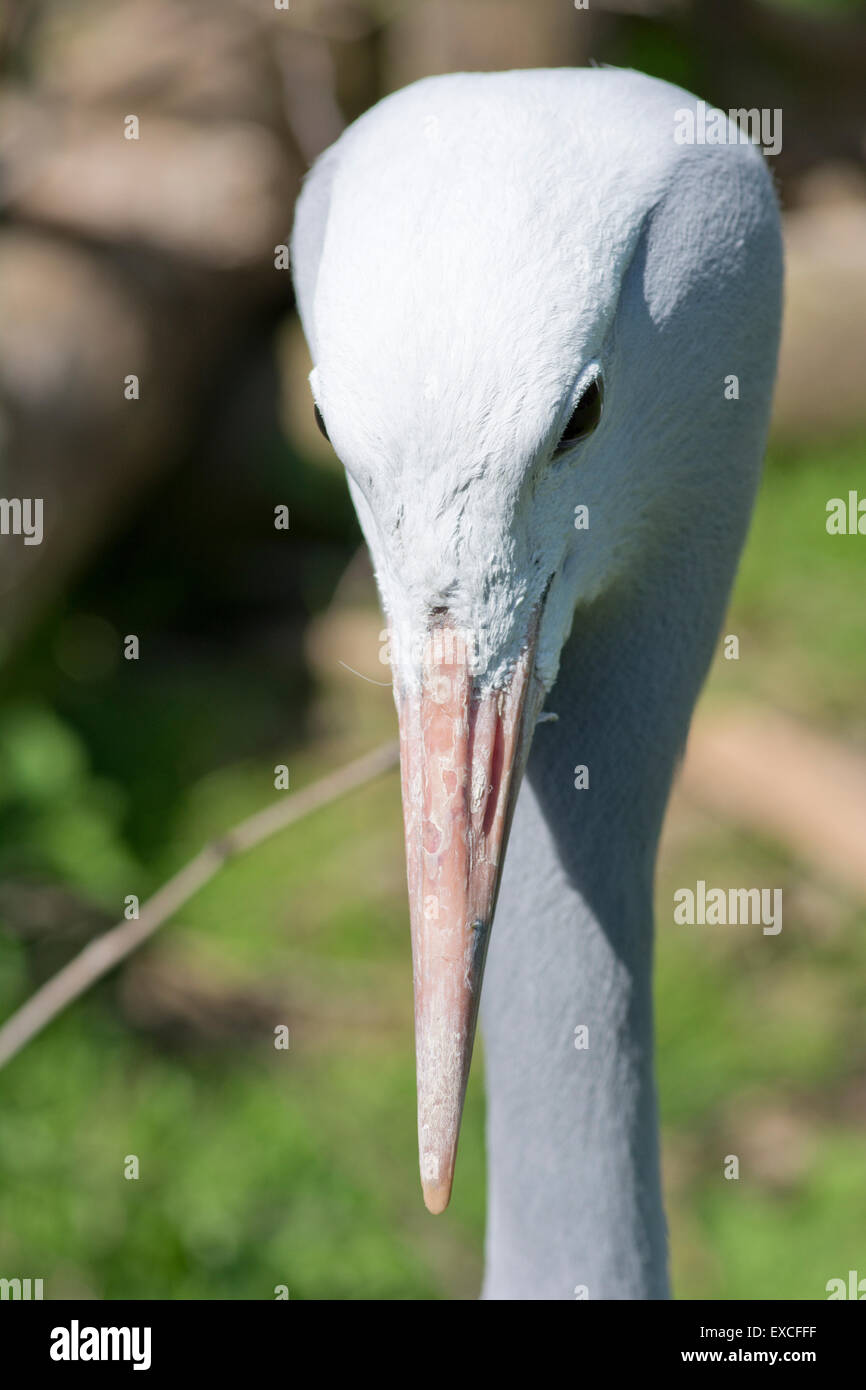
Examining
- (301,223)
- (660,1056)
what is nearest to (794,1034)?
(660,1056)

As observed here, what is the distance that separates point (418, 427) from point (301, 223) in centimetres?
49

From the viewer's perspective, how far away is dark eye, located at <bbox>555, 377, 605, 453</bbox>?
52.3 inches

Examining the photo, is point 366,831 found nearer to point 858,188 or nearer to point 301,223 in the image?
point 301,223

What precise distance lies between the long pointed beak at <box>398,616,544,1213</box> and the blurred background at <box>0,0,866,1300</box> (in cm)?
148

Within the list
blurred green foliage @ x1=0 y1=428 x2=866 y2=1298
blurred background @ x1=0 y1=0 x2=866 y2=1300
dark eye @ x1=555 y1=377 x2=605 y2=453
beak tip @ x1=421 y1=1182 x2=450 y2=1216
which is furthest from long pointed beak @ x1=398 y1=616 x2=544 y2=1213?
blurred green foliage @ x1=0 y1=428 x2=866 y2=1298

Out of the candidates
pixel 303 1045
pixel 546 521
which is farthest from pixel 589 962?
pixel 303 1045

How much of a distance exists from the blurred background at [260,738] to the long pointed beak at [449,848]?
1.48m

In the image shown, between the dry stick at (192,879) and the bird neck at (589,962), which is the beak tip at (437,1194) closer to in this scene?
the bird neck at (589,962)

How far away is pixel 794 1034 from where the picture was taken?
155 inches

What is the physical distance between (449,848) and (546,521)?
0.31 meters

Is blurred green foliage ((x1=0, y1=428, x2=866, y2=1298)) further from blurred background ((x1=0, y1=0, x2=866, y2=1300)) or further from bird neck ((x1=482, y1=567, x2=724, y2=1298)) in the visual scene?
bird neck ((x1=482, y1=567, x2=724, y2=1298))

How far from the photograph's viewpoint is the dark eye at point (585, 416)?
4.36ft

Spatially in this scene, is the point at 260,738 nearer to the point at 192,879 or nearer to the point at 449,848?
the point at 192,879

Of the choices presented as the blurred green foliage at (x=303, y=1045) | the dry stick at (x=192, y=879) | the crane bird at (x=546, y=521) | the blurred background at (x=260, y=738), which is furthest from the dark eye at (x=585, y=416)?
the blurred green foliage at (x=303, y=1045)
